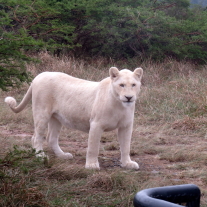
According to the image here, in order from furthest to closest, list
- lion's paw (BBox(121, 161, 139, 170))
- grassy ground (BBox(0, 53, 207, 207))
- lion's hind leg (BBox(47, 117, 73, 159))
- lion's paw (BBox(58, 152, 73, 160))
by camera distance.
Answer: lion's hind leg (BBox(47, 117, 73, 159)) < lion's paw (BBox(58, 152, 73, 160)) < lion's paw (BBox(121, 161, 139, 170)) < grassy ground (BBox(0, 53, 207, 207))

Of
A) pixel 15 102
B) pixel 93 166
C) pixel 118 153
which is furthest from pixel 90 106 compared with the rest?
pixel 15 102

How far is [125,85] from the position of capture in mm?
4441

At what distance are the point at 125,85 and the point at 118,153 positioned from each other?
1.56 meters

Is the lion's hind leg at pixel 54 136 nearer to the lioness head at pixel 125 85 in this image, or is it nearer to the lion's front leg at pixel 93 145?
the lion's front leg at pixel 93 145

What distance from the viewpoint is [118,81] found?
14.8 ft

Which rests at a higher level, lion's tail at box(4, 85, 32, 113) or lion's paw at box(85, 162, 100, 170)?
lion's tail at box(4, 85, 32, 113)

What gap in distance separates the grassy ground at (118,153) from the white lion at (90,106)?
0.98 ft

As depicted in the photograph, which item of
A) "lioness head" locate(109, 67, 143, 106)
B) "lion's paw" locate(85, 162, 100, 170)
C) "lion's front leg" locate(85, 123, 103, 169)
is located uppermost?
"lioness head" locate(109, 67, 143, 106)

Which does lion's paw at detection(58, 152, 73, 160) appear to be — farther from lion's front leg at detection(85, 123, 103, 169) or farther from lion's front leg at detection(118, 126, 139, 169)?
lion's front leg at detection(118, 126, 139, 169)

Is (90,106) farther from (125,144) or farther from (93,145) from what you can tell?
(125,144)

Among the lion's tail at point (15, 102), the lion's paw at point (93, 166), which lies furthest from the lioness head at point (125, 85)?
the lion's tail at point (15, 102)

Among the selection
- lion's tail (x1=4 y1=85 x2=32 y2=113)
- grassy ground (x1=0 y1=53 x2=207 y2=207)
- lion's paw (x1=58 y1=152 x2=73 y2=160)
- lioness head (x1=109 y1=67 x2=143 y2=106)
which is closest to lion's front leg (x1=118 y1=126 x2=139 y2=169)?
grassy ground (x1=0 y1=53 x2=207 y2=207)

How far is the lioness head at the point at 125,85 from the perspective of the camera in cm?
434

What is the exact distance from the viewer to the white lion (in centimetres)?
455
